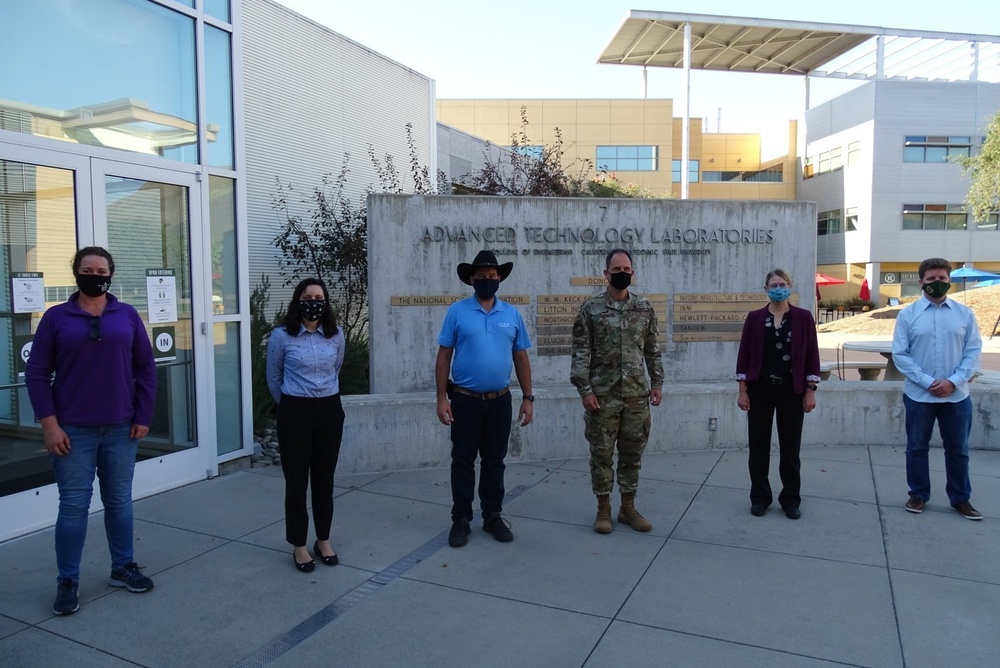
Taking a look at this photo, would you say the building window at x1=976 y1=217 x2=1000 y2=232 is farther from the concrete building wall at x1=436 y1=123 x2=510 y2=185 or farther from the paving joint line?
the paving joint line

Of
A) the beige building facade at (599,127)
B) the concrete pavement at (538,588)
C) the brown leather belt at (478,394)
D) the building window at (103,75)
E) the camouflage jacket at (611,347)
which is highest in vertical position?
the beige building facade at (599,127)

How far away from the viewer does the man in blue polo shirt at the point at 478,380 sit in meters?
4.96

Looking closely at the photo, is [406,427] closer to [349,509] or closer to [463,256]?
[349,509]

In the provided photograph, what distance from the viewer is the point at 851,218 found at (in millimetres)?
43469

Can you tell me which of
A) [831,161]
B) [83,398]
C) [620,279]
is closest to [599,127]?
[831,161]

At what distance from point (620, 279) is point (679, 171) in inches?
1772

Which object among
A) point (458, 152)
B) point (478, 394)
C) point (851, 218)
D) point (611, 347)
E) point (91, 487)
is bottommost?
point (91, 487)

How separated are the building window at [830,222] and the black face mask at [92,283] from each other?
4645 centimetres

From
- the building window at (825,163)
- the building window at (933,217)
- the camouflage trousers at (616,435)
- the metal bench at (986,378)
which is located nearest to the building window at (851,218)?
the building window at (933,217)

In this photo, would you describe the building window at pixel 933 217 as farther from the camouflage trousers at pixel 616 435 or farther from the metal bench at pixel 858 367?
the camouflage trousers at pixel 616 435

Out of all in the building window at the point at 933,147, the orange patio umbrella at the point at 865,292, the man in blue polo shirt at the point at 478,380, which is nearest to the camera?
the man in blue polo shirt at the point at 478,380

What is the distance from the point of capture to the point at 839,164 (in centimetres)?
4434

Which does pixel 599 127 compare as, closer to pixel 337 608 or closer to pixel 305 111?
pixel 305 111

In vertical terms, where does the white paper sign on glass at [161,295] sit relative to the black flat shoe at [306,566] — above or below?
above
